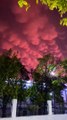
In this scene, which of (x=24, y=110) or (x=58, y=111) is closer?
(x=24, y=110)

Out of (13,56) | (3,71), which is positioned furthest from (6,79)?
(13,56)

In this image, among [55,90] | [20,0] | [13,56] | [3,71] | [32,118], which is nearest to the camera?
[20,0]

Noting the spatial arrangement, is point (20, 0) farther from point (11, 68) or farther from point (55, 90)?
point (55, 90)

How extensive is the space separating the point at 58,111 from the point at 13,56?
5.86m

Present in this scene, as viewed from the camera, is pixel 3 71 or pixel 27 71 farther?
pixel 27 71

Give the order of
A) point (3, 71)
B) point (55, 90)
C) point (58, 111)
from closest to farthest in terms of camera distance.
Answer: point (3, 71) < point (58, 111) < point (55, 90)

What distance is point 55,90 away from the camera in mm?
21891

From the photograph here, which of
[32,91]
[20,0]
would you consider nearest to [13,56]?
[32,91]

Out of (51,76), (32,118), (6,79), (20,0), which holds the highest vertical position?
(51,76)

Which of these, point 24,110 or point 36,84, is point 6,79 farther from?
point 36,84

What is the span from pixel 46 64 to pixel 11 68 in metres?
6.10

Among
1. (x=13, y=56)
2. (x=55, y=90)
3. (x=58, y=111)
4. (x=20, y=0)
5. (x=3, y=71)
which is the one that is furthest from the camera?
(x=55, y=90)

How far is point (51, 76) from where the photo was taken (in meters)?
23.0

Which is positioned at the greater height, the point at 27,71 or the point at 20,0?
the point at 27,71
